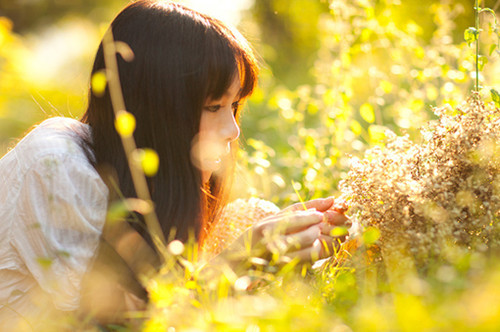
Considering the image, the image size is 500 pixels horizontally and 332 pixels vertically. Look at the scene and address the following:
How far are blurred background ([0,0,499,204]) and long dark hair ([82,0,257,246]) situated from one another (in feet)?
0.74

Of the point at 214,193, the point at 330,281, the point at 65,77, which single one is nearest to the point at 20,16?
the point at 65,77

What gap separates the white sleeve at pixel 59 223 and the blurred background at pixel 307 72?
457mm

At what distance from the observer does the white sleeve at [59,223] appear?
163cm

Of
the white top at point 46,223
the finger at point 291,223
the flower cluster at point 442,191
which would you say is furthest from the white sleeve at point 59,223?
the flower cluster at point 442,191

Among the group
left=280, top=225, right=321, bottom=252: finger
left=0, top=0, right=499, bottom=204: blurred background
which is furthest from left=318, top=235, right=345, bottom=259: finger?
left=0, top=0, right=499, bottom=204: blurred background

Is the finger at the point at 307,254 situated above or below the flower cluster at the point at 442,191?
below

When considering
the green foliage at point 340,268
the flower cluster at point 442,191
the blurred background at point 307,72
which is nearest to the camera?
the green foliage at point 340,268

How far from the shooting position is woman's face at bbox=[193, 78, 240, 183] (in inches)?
73.5

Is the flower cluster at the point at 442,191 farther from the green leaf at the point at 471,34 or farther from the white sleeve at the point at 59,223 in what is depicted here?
the white sleeve at the point at 59,223

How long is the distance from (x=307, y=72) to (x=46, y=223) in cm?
617

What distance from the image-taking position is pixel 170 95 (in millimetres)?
1790

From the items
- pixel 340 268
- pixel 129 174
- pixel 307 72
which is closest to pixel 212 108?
pixel 129 174

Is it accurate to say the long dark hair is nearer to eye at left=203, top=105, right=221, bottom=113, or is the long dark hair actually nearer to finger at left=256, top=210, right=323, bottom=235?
eye at left=203, top=105, right=221, bottom=113

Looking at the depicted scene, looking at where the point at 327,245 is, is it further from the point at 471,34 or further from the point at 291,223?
the point at 471,34
